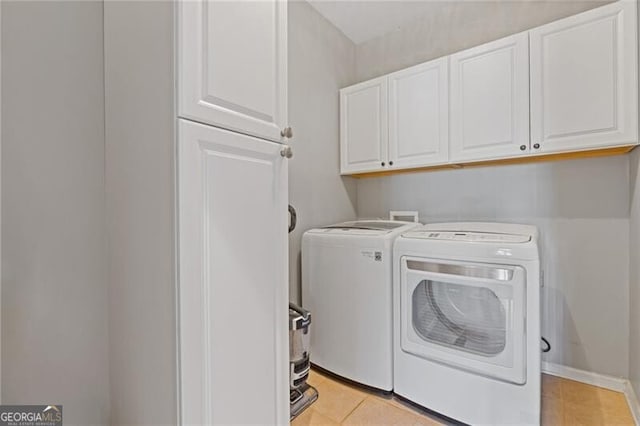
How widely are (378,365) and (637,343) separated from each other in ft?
4.11

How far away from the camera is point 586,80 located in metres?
1.55

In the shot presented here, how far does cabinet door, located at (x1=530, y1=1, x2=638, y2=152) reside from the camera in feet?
4.77

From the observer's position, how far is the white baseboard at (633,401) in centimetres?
144

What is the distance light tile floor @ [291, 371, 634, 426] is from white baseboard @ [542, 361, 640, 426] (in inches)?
1.3

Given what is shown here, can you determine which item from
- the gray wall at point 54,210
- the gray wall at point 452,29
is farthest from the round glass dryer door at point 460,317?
the gray wall at point 452,29

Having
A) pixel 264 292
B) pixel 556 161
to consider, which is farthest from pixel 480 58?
pixel 264 292

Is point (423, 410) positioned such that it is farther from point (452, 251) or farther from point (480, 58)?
point (480, 58)

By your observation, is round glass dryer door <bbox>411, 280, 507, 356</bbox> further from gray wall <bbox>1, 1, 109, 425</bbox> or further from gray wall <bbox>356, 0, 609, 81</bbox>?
gray wall <bbox>356, 0, 609, 81</bbox>

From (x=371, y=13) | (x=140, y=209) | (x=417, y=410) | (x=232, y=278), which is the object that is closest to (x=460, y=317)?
(x=417, y=410)

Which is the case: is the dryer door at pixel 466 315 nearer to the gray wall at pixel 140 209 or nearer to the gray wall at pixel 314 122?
the gray wall at pixel 314 122

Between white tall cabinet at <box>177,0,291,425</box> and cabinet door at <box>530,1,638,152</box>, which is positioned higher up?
cabinet door at <box>530,1,638,152</box>

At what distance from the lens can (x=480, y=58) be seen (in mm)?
1852

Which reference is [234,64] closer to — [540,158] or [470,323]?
[470,323]

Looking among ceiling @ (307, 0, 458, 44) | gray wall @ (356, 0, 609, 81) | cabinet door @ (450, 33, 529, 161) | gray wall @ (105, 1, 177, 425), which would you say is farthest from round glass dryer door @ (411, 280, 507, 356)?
ceiling @ (307, 0, 458, 44)
